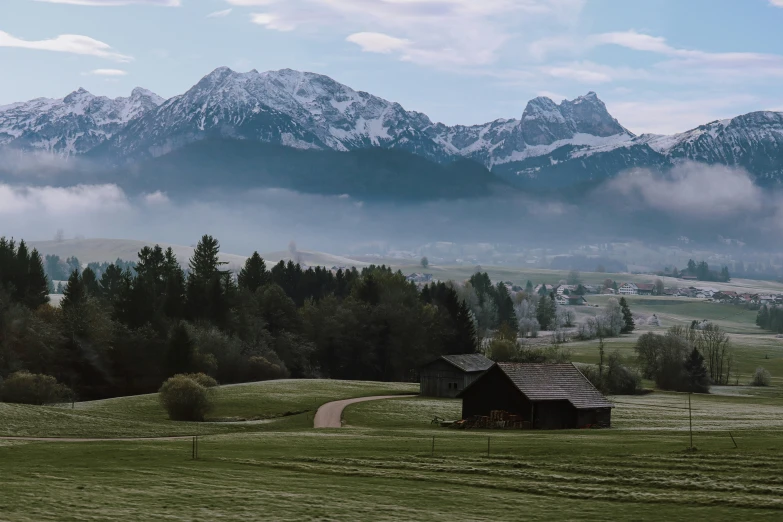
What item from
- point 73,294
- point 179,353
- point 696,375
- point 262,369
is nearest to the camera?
point 179,353

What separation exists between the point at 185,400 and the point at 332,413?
1380 centimetres

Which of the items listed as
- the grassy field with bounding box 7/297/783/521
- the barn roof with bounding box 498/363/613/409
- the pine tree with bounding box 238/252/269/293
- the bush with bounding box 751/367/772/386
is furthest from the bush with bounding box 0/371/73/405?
the bush with bounding box 751/367/772/386

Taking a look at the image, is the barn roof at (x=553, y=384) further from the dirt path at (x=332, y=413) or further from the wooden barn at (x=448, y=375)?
the wooden barn at (x=448, y=375)

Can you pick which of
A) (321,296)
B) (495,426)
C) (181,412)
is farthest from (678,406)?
(321,296)

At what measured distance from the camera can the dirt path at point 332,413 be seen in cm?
7898

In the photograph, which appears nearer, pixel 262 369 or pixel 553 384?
pixel 553 384

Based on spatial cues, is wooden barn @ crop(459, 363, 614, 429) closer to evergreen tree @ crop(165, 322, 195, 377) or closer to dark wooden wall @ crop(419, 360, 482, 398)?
dark wooden wall @ crop(419, 360, 482, 398)

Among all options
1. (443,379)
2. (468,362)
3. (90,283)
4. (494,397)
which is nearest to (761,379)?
(468,362)

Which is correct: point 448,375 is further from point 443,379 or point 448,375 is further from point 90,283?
point 90,283

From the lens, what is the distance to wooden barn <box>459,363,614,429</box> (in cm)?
7931

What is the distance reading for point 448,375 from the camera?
377 ft

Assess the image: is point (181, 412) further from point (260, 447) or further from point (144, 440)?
point (260, 447)

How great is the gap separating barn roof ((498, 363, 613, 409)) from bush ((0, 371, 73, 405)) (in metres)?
43.4

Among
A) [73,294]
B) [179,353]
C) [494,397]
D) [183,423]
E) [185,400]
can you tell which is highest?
[73,294]
